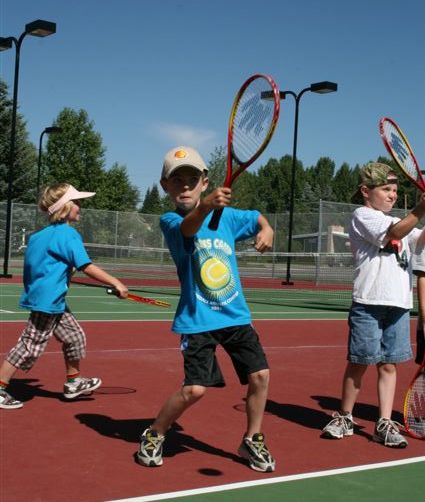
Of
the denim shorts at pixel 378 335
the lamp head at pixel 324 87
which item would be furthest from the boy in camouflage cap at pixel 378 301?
the lamp head at pixel 324 87

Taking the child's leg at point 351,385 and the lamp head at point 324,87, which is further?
the lamp head at point 324,87

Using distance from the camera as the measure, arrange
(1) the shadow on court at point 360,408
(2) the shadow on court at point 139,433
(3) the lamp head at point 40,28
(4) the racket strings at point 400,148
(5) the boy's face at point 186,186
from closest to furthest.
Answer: (5) the boy's face at point 186,186 → (2) the shadow on court at point 139,433 → (4) the racket strings at point 400,148 → (1) the shadow on court at point 360,408 → (3) the lamp head at point 40,28

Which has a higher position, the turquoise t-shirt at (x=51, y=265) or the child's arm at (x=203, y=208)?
the child's arm at (x=203, y=208)

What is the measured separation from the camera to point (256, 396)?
14.2 ft

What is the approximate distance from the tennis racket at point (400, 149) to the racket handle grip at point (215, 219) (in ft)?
4.77

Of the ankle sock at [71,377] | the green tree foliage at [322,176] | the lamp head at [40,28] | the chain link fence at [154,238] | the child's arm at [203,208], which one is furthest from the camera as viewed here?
the green tree foliage at [322,176]

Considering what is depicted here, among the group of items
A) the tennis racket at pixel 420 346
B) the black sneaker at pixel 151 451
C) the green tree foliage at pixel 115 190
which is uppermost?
the green tree foliage at pixel 115 190

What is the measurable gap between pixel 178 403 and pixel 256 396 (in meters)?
0.42

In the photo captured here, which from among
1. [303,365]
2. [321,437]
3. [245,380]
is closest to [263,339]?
[303,365]

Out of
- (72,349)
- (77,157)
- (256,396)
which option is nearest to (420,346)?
(256,396)

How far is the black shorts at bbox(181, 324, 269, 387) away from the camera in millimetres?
4207

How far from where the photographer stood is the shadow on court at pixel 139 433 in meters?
4.59

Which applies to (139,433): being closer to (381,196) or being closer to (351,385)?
(351,385)

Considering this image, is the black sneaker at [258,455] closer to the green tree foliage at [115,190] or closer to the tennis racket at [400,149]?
the tennis racket at [400,149]
